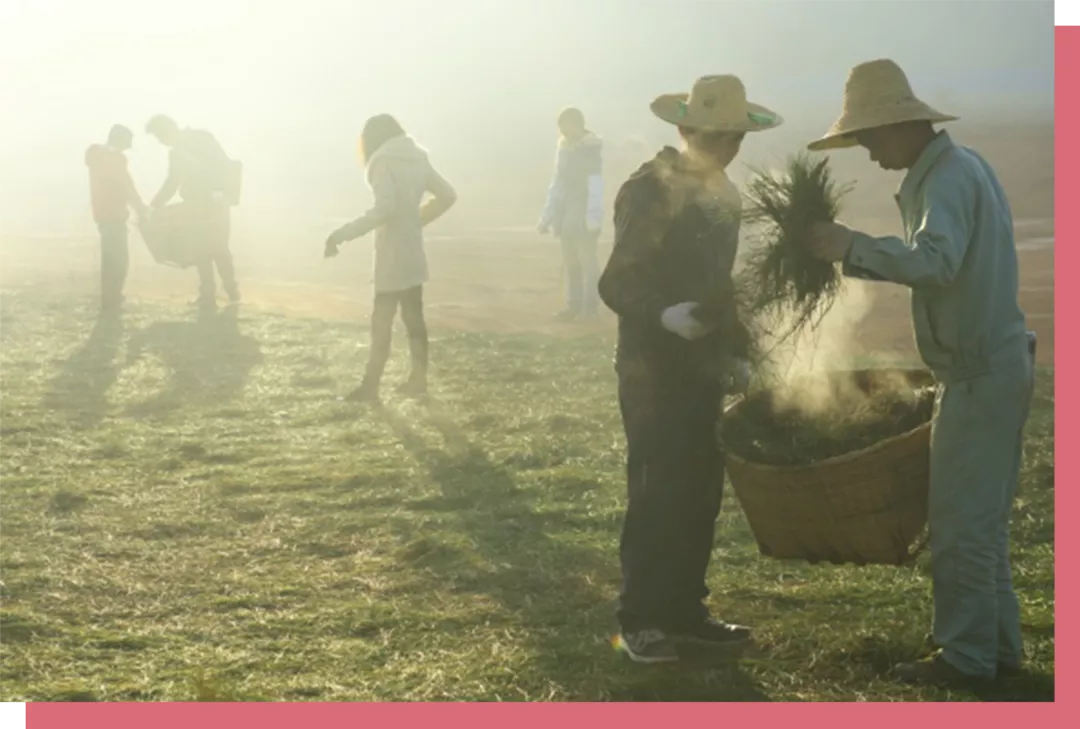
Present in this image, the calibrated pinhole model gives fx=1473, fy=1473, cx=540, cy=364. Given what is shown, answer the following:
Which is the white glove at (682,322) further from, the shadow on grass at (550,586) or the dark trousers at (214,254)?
the dark trousers at (214,254)

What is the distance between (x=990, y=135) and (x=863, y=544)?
16926 millimetres

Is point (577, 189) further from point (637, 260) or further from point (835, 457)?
point (835, 457)

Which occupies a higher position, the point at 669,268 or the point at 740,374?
the point at 669,268

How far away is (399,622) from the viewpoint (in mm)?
4766

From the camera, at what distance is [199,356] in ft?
35.9

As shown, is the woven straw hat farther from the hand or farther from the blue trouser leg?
the blue trouser leg

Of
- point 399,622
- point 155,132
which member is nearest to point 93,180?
point 155,132

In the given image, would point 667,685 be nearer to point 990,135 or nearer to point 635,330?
point 635,330

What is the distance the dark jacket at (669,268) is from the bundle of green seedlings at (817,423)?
0.19 m

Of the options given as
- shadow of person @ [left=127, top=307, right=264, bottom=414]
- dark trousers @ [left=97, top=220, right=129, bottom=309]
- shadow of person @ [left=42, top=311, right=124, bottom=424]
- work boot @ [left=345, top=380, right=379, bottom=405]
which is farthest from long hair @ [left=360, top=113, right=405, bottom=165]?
dark trousers @ [left=97, top=220, right=129, bottom=309]

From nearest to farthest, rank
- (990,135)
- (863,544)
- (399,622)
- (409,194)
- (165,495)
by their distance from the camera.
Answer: (863,544) < (399,622) < (165,495) < (409,194) < (990,135)

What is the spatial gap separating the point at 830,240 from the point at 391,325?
484 centimetres

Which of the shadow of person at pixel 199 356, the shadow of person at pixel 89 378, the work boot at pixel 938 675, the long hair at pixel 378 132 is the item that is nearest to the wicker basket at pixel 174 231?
the shadow of person at pixel 199 356

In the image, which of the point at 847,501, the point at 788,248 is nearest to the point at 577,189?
the point at 788,248
